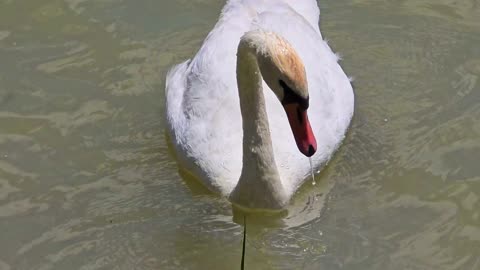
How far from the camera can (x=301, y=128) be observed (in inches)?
273

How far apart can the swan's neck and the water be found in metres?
0.17

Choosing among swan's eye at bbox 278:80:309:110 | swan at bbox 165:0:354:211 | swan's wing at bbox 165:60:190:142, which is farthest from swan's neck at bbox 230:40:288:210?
swan's wing at bbox 165:60:190:142

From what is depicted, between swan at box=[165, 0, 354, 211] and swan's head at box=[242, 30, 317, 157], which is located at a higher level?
swan's head at box=[242, 30, 317, 157]

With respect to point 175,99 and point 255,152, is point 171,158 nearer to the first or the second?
point 175,99

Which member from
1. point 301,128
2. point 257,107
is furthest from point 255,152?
point 301,128

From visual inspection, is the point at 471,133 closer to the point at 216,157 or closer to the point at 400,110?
the point at 400,110

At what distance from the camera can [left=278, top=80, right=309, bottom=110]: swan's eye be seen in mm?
6867

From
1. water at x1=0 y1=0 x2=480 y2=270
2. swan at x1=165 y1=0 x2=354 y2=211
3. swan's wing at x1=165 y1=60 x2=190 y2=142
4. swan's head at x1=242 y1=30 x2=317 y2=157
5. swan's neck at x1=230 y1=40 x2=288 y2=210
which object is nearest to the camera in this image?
swan's head at x1=242 y1=30 x2=317 y2=157

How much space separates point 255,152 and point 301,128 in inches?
27.1

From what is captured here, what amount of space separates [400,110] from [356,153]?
682mm

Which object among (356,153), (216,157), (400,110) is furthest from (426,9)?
(216,157)

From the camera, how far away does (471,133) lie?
8508 millimetres

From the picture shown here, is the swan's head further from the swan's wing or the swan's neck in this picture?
the swan's wing

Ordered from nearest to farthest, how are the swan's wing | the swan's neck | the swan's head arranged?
the swan's head → the swan's neck → the swan's wing
